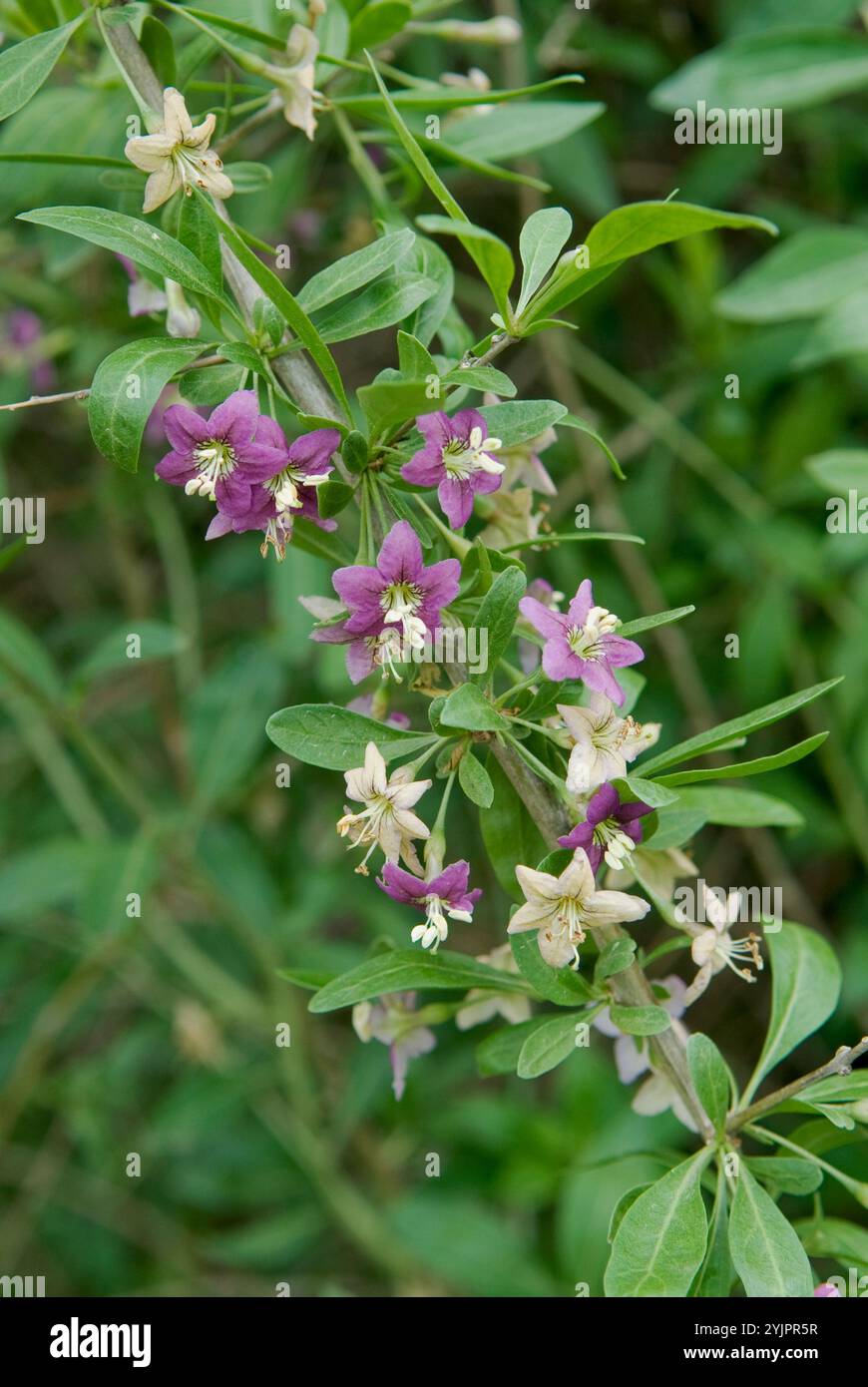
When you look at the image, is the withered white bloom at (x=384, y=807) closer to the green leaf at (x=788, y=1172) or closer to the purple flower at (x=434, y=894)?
the purple flower at (x=434, y=894)

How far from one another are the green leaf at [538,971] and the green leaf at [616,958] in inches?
0.8

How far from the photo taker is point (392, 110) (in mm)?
750

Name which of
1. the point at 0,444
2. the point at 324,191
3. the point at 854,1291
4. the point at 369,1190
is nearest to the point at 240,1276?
the point at 369,1190

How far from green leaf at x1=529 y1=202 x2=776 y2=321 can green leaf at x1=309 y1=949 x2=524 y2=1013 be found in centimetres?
43

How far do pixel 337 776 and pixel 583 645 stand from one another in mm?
1220

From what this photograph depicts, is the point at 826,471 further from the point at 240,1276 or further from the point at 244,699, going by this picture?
the point at 240,1276

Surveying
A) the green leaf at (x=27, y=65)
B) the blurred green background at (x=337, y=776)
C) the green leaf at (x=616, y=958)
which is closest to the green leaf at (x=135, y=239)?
the green leaf at (x=27, y=65)

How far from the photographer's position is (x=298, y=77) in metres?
0.93

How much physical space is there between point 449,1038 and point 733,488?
98 centimetres

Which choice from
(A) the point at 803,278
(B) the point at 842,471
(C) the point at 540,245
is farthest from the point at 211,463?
(A) the point at 803,278

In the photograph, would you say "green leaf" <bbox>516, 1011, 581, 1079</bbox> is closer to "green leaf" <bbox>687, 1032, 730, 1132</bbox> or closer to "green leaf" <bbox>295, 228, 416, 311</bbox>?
"green leaf" <bbox>687, 1032, 730, 1132</bbox>

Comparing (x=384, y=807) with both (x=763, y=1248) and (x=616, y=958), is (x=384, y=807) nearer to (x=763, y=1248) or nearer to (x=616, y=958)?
(x=616, y=958)

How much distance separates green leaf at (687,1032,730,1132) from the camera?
0.85 metres

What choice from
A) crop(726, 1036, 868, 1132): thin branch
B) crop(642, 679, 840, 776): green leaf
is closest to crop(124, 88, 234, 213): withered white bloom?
crop(642, 679, 840, 776): green leaf
